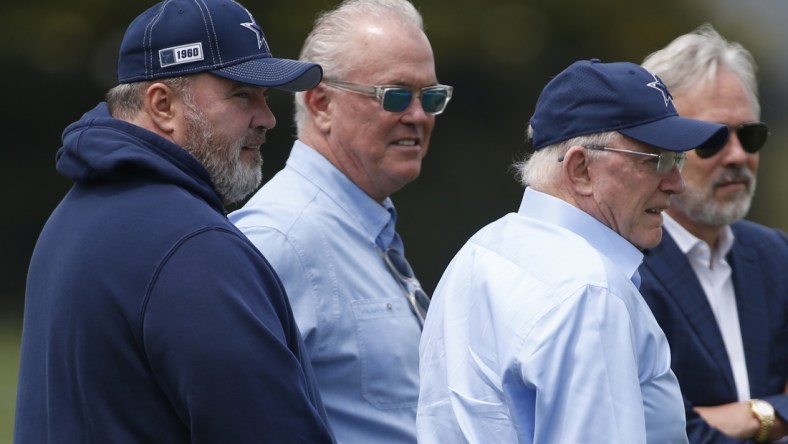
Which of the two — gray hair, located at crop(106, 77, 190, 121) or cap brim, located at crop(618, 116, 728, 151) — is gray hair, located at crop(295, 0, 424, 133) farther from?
cap brim, located at crop(618, 116, 728, 151)

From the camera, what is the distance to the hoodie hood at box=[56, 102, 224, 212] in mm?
2504

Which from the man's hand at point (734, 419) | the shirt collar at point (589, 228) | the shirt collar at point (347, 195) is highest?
the shirt collar at point (589, 228)

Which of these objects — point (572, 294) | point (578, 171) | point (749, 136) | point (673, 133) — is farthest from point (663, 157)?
point (749, 136)

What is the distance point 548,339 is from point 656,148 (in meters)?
0.62

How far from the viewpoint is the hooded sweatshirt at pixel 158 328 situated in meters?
2.34

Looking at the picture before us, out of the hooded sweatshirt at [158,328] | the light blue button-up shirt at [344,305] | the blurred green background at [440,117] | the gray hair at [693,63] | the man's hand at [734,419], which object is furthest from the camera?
the blurred green background at [440,117]

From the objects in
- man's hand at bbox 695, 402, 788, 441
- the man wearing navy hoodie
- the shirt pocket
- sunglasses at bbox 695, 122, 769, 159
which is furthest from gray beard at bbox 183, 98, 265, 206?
sunglasses at bbox 695, 122, 769, 159

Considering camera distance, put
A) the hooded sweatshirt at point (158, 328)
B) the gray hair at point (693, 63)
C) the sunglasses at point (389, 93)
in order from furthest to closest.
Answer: the gray hair at point (693, 63) < the sunglasses at point (389, 93) < the hooded sweatshirt at point (158, 328)

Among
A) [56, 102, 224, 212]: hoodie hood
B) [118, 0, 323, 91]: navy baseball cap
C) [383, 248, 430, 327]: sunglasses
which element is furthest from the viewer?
[383, 248, 430, 327]: sunglasses

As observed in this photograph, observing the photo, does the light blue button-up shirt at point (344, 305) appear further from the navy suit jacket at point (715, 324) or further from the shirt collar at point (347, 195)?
the navy suit jacket at point (715, 324)

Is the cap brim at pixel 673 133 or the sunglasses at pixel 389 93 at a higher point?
the cap brim at pixel 673 133

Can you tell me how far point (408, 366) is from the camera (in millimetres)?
3320

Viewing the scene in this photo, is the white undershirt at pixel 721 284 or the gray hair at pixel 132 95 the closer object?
the gray hair at pixel 132 95

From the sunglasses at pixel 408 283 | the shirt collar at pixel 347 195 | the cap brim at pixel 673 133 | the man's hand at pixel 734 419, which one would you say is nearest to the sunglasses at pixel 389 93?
the shirt collar at pixel 347 195
